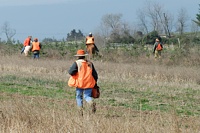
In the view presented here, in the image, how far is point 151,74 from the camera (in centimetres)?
2425

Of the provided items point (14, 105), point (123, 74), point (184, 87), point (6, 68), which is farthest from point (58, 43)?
point (14, 105)

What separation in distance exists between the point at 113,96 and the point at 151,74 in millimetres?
7480

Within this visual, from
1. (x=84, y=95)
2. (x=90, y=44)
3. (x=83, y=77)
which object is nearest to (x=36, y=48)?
(x=90, y=44)

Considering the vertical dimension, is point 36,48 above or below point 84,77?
below

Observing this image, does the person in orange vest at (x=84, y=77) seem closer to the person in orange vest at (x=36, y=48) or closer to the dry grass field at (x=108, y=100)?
the dry grass field at (x=108, y=100)

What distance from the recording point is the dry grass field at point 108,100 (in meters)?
8.26

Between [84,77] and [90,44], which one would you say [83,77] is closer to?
[84,77]

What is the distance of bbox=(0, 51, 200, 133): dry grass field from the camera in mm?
8258

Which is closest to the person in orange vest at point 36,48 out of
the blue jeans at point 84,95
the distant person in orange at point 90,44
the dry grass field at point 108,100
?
the dry grass field at point 108,100

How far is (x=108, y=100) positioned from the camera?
15.9 metres

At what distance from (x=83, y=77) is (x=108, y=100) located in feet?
10.8

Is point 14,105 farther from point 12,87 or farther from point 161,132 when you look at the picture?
point 12,87

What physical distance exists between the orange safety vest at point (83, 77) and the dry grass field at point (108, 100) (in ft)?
2.00

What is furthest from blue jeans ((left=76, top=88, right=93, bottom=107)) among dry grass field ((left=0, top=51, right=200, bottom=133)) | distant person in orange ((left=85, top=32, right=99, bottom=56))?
distant person in orange ((left=85, top=32, right=99, bottom=56))
